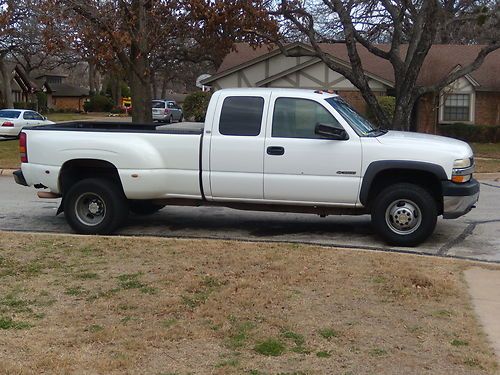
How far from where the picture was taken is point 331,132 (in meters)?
8.28

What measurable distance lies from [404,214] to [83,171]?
13.7ft

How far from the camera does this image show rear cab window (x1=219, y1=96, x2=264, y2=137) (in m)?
8.59

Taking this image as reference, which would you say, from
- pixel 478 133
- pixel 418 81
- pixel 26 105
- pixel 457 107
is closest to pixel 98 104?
pixel 26 105

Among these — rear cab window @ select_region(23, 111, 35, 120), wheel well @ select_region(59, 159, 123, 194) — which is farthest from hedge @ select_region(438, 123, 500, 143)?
wheel well @ select_region(59, 159, 123, 194)

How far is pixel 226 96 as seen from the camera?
28.9 ft

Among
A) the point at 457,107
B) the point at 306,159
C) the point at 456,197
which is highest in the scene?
the point at 457,107

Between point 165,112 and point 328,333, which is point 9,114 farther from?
point 328,333

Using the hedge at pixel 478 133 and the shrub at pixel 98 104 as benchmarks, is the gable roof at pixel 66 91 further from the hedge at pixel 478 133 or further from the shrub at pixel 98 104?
the hedge at pixel 478 133

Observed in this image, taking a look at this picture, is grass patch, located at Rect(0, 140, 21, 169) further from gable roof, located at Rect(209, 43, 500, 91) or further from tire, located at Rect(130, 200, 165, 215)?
gable roof, located at Rect(209, 43, 500, 91)

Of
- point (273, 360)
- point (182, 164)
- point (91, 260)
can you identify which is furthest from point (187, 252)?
point (273, 360)

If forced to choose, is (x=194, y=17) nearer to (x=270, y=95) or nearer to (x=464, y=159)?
(x=270, y=95)

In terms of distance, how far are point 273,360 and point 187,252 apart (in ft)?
10.3

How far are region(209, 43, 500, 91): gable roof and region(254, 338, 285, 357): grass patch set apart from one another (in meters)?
24.0

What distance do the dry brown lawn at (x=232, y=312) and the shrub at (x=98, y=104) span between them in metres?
68.1
